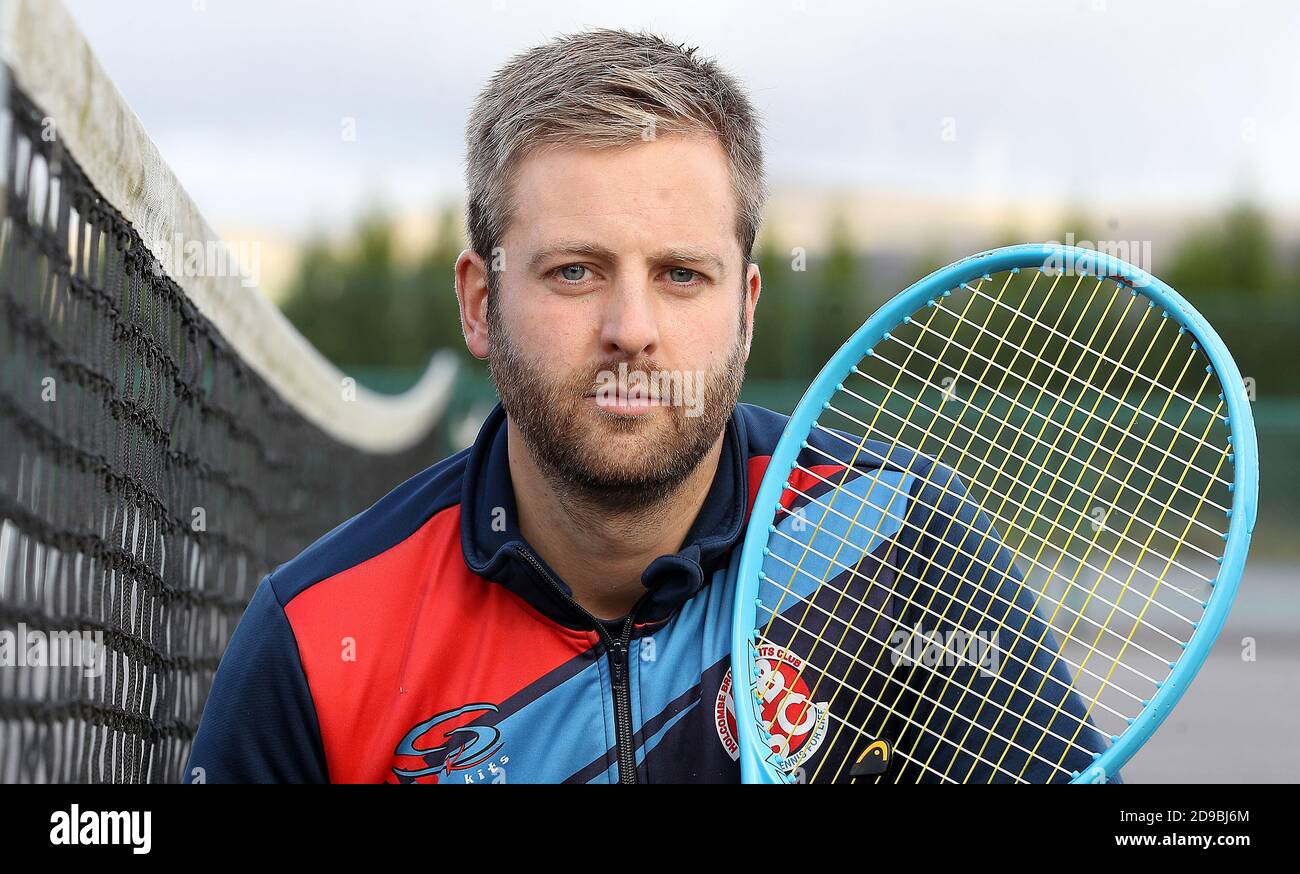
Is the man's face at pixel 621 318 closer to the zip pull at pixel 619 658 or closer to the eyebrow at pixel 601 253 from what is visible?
the eyebrow at pixel 601 253

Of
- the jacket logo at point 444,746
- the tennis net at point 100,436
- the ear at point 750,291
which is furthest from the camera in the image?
the ear at point 750,291

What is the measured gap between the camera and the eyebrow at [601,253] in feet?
6.87

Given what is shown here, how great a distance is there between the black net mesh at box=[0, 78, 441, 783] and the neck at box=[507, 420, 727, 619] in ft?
2.16

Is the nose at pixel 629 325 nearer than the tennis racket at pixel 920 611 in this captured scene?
Yes

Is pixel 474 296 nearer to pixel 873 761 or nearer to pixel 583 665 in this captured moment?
pixel 583 665

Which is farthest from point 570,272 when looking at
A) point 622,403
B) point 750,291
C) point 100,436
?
point 100,436

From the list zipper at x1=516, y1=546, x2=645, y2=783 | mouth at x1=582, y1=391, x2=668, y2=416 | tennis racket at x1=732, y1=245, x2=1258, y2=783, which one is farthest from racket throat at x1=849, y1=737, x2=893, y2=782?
mouth at x1=582, y1=391, x2=668, y2=416

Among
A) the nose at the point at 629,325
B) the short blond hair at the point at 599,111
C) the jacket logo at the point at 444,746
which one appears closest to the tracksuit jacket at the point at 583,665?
the jacket logo at the point at 444,746

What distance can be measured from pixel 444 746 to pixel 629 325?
741 mm

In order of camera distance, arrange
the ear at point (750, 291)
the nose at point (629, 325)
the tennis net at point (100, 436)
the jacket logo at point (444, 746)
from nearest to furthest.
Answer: the tennis net at point (100, 436)
the nose at point (629, 325)
the jacket logo at point (444, 746)
the ear at point (750, 291)

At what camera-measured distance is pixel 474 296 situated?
2.40 metres

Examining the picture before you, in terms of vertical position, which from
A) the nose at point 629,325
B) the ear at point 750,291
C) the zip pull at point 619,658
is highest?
the ear at point 750,291

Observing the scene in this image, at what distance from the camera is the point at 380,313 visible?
15.0 meters

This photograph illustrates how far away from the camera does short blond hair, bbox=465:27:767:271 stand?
217cm
